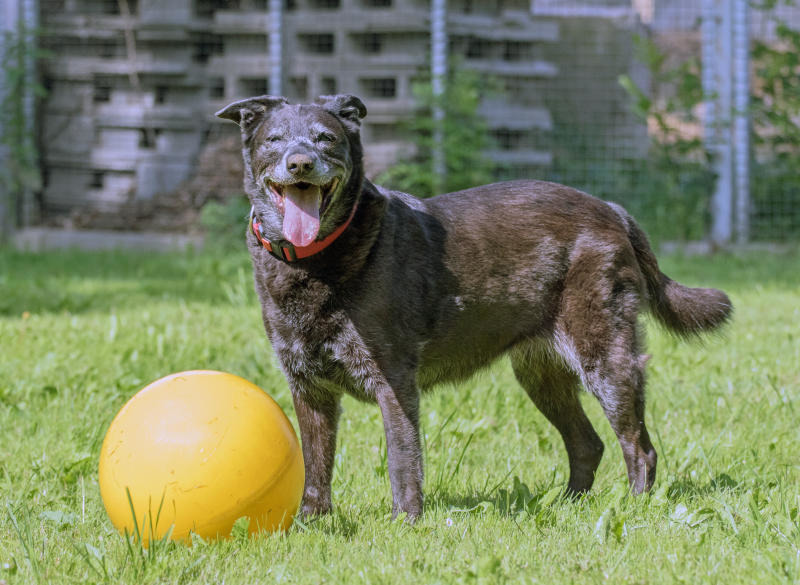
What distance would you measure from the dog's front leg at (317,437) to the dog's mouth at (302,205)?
0.61 m

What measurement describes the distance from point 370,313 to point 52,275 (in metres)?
5.34

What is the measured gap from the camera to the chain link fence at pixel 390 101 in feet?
30.5

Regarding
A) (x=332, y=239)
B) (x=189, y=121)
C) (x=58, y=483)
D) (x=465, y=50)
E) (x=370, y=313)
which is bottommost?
(x=58, y=483)

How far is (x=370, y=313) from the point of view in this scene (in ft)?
10.2

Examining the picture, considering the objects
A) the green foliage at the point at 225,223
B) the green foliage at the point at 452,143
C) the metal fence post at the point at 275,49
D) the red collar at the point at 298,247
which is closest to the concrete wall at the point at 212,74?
the metal fence post at the point at 275,49

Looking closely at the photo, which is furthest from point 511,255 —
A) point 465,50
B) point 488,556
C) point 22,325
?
point 465,50

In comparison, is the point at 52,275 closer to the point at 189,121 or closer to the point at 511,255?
the point at 189,121

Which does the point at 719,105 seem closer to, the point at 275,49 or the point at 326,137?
the point at 275,49

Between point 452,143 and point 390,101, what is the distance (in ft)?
2.63

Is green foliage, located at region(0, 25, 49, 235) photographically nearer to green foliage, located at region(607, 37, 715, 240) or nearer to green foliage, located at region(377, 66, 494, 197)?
green foliage, located at region(377, 66, 494, 197)

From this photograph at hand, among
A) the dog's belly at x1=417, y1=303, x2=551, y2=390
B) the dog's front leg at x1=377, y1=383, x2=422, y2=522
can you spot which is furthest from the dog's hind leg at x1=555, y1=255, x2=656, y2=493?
the dog's front leg at x1=377, y1=383, x2=422, y2=522

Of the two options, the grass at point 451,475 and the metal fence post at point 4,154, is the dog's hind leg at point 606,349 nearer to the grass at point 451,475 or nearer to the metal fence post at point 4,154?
the grass at point 451,475

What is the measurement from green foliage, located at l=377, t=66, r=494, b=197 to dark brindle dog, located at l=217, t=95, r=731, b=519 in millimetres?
5062

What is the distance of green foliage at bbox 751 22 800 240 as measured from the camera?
363 inches
